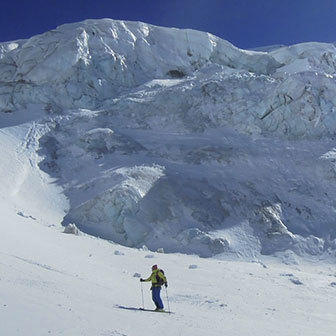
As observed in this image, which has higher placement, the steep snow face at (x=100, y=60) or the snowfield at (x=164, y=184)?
the steep snow face at (x=100, y=60)

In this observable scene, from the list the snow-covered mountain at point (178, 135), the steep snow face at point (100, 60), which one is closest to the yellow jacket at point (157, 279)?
the snow-covered mountain at point (178, 135)

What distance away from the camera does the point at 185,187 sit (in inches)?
1041

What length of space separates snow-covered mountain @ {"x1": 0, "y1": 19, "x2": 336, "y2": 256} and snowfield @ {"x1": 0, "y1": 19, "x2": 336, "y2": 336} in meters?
0.11

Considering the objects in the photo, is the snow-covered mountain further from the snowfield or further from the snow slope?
the snow slope

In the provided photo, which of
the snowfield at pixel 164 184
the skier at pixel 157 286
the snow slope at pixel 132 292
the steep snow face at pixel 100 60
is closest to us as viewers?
the snow slope at pixel 132 292

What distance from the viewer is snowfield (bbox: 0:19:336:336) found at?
10219mm

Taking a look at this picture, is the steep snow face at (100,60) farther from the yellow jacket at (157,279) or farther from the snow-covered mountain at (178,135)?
the yellow jacket at (157,279)

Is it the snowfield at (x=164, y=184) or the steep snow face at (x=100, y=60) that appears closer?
the snowfield at (x=164, y=184)

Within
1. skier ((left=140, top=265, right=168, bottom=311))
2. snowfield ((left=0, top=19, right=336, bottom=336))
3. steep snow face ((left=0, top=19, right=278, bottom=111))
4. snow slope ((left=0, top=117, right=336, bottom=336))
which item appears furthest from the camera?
steep snow face ((left=0, top=19, right=278, bottom=111))

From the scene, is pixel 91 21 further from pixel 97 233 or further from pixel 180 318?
pixel 180 318

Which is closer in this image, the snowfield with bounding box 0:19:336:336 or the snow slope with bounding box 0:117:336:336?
the snow slope with bounding box 0:117:336:336

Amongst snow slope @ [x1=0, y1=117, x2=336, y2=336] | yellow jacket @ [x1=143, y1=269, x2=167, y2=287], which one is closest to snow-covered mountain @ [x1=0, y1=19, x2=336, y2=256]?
snow slope @ [x1=0, y1=117, x2=336, y2=336]

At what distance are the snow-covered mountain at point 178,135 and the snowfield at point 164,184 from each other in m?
0.11

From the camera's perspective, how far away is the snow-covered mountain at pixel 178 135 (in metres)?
24.1
